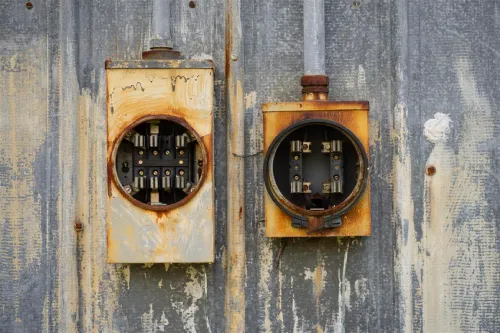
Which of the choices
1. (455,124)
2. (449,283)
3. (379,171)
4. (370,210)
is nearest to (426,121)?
(455,124)

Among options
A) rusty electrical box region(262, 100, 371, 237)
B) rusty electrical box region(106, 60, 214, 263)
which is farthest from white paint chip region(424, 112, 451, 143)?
rusty electrical box region(106, 60, 214, 263)

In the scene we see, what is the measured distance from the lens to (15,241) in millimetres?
1855

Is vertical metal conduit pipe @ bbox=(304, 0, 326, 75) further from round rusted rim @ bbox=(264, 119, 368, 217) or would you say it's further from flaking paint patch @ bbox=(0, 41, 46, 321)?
flaking paint patch @ bbox=(0, 41, 46, 321)

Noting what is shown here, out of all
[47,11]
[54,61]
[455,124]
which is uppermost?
[47,11]

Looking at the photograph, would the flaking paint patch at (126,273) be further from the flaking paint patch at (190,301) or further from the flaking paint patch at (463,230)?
the flaking paint patch at (463,230)

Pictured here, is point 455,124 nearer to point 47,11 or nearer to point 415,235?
point 415,235

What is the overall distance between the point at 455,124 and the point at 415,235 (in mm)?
344

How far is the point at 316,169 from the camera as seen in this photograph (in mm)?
1774

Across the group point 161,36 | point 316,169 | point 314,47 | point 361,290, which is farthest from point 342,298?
point 161,36

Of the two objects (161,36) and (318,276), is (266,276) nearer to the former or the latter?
(318,276)

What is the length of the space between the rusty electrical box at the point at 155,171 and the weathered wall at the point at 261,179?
0.13 meters

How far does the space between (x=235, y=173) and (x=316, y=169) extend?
0.80 ft

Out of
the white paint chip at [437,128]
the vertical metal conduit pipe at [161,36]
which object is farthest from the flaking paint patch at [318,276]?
the vertical metal conduit pipe at [161,36]

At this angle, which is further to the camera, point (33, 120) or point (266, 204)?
point (33, 120)
